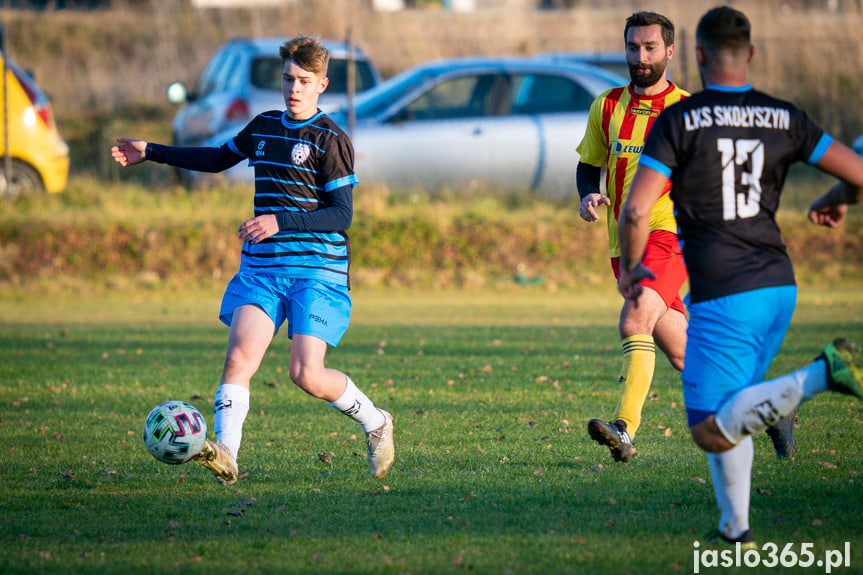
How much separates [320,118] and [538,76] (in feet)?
36.1

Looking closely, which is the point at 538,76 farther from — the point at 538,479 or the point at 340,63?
the point at 538,479

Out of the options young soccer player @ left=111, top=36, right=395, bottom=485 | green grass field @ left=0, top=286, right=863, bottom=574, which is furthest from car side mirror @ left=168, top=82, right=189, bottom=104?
young soccer player @ left=111, top=36, right=395, bottom=485

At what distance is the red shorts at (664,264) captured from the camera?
5.38 meters

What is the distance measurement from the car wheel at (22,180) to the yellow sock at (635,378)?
12.8 meters

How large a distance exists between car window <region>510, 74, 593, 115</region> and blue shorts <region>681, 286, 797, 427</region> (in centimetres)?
1193

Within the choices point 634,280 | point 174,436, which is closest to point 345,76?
point 174,436

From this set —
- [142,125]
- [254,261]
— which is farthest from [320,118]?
[142,125]

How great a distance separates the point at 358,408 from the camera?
521cm

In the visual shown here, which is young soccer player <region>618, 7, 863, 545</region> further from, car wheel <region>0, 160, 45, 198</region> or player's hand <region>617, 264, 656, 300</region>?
car wheel <region>0, 160, 45, 198</region>

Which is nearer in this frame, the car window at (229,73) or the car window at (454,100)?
the car window at (454,100)

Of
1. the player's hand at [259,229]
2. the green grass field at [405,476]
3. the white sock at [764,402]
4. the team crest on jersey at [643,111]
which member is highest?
the team crest on jersey at [643,111]

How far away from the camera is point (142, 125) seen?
22094mm

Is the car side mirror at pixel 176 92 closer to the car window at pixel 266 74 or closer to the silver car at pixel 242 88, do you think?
the silver car at pixel 242 88

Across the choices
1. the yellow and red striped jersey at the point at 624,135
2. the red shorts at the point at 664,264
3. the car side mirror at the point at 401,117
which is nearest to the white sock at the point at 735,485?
the red shorts at the point at 664,264
